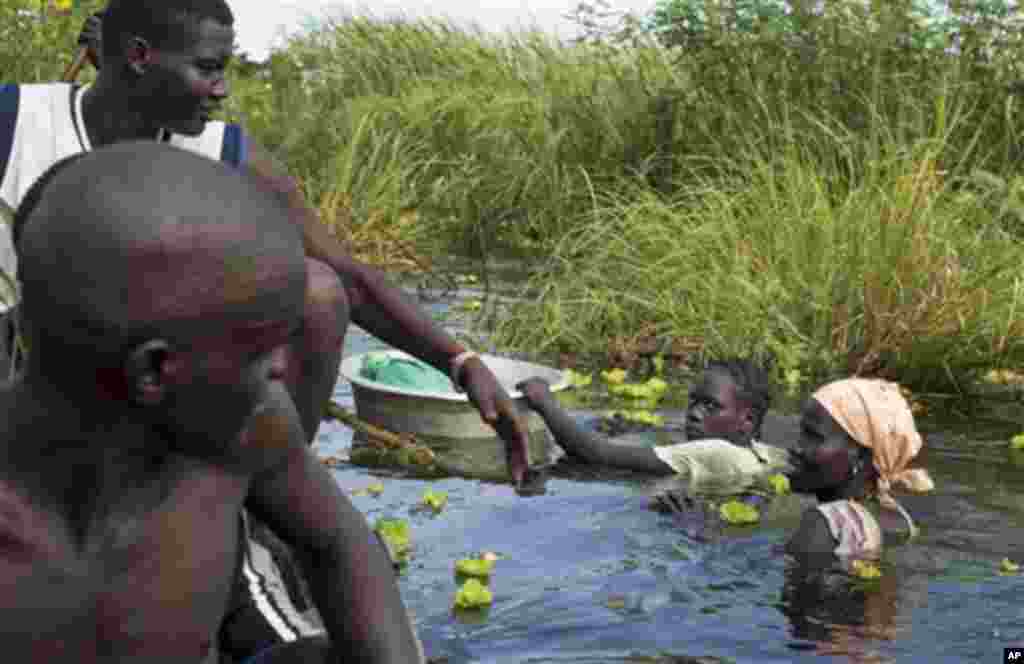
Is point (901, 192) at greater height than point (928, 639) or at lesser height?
greater

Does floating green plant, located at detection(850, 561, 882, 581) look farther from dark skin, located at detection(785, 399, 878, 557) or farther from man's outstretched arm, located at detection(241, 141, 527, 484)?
man's outstretched arm, located at detection(241, 141, 527, 484)

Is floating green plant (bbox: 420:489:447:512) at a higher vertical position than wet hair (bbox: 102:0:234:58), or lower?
lower

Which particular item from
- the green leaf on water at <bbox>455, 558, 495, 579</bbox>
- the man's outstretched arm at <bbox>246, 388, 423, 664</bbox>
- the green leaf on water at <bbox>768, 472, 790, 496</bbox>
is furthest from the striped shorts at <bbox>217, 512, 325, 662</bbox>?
the green leaf on water at <bbox>768, 472, 790, 496</bbox>

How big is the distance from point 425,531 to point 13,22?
14.6 feet

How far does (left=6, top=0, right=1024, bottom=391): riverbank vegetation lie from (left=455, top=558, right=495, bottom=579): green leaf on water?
3.35 m

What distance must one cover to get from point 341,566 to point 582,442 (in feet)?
13.6

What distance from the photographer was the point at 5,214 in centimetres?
335

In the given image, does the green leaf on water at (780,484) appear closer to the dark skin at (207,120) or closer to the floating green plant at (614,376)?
the floating green plant at (614,376)

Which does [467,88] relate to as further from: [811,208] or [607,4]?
[811,208]

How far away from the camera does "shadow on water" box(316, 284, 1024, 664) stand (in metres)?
4.60

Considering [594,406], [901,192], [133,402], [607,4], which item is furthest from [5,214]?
[607,4]

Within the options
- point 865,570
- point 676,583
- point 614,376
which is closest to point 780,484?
point 865,570

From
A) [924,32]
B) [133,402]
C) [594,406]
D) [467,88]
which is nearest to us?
[133,402]

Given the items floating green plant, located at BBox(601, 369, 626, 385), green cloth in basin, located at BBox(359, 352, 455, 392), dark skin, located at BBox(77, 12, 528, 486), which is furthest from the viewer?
floating green plant, located at BBox(601, 369, 626, 385)
